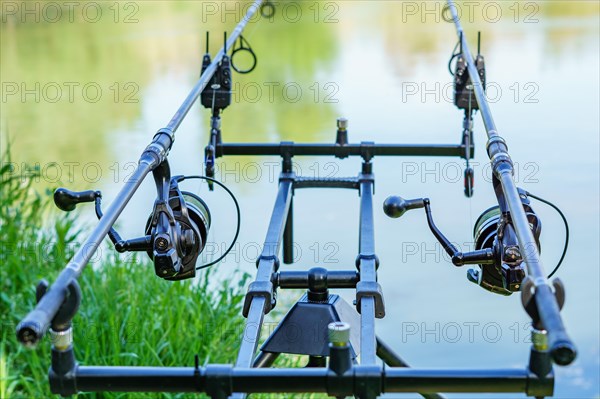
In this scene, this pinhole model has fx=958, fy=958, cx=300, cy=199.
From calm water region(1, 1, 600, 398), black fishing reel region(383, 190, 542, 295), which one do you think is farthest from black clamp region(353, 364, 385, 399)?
calm water region(1, 1, 600, 398)

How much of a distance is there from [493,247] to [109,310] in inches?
85.4

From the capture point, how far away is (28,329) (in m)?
1.06

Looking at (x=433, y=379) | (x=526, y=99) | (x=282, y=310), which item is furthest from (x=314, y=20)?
(x=433, y=379)

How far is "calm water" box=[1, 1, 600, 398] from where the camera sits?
5.04 meters

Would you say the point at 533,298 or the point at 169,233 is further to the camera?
the point at 169,233

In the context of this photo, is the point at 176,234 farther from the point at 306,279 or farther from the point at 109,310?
the point at 109,310

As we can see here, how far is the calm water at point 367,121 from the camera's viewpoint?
5035mm

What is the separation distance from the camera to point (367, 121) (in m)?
6.68

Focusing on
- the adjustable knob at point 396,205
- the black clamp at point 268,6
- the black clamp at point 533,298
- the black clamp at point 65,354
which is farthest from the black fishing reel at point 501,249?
the black clamp at point 268,6

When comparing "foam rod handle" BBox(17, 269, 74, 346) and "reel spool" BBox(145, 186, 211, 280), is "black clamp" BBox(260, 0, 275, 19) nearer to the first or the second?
"reel spool" BBox(145, 186, 211, 280)

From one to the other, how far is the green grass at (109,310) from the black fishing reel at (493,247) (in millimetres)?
1726

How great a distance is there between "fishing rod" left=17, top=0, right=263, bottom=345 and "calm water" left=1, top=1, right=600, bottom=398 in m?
1.66

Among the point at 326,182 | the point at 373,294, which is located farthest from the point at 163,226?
the point at 326,182

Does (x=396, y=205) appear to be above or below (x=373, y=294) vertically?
above
